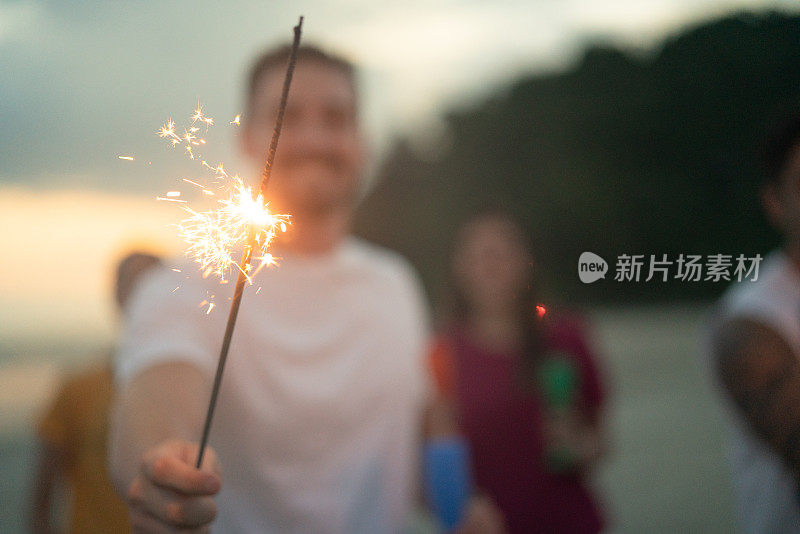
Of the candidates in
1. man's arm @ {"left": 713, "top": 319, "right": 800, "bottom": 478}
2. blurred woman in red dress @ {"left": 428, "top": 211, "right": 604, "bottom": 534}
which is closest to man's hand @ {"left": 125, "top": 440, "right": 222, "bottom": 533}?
man's arm @ {"left": 713, "top": 319, "right": 800, "bottom": 478}

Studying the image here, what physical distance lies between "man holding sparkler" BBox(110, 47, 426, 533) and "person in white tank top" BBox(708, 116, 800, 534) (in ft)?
2.05

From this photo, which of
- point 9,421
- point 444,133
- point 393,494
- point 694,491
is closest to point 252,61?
point 393,494

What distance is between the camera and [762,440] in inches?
37.9

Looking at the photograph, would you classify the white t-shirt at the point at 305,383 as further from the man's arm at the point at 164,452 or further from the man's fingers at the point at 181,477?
the man's fingers at the point at 181,477

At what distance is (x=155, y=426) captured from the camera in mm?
994

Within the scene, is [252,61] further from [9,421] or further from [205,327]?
[9,421]

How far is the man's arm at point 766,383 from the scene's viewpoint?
886mm

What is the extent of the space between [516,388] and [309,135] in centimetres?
190

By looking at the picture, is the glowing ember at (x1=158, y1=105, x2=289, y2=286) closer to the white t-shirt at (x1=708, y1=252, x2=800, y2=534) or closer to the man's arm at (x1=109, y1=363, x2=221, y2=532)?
the man's arm at (x1=109, y1=363, x2=221, y2=532)

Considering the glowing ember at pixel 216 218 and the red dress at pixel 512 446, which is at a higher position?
the glowing ember at pixel 216 218

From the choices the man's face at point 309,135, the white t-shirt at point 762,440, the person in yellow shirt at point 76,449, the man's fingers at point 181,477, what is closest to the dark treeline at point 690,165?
the white t-shirt at point 762,440

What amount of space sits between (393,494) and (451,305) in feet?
5.22

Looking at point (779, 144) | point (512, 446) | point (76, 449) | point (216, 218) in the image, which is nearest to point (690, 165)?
point (779, 144)

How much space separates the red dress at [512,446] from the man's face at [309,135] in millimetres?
1652
